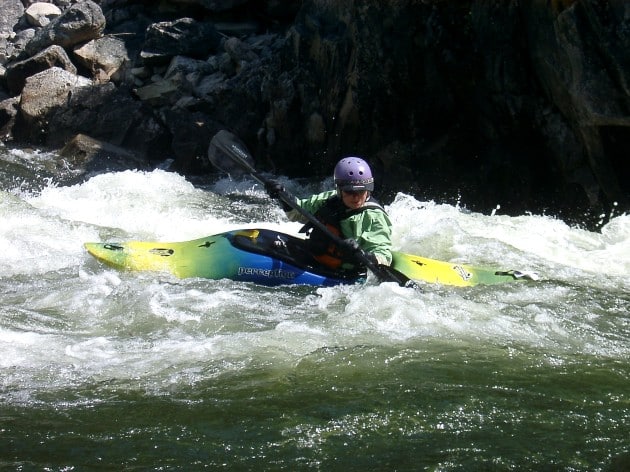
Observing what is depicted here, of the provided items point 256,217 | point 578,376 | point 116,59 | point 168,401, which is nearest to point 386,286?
point 578,376

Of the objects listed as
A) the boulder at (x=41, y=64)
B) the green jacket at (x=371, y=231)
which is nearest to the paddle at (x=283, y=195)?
the green jacket at (x=371, y=231)

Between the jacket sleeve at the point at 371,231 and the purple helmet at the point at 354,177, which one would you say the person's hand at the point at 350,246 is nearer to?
the jacket sleeve at the point at 371,231

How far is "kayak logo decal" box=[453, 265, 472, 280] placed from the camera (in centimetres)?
582

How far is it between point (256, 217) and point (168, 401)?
5941 mm

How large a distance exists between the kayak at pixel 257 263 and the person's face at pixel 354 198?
465mm

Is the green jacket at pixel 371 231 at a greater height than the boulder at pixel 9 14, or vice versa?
the boulder at pixel 9 14

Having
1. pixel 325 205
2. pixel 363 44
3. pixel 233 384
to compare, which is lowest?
pixel 233 384

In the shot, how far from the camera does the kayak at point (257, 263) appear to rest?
218 inches

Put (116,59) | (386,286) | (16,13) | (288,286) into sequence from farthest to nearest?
(16,13) → (116,59) → (288,286) → (386,286)

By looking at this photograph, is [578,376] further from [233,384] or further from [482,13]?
[482,13]

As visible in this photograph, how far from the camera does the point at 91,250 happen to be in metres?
5.86

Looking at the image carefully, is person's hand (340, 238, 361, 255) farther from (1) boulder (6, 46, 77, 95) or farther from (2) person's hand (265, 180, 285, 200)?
(1) boulder (6, 46, 77, 95)

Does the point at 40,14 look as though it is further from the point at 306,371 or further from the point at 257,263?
the point at 306,371

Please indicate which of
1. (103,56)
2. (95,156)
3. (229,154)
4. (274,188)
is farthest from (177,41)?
(274,188)
